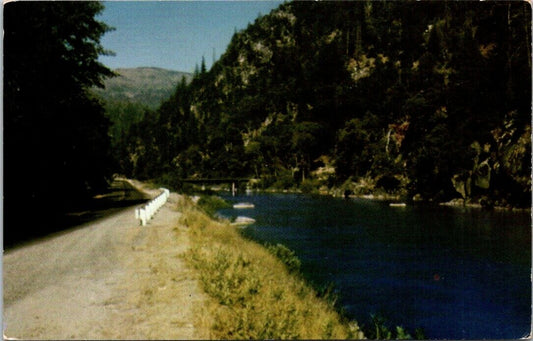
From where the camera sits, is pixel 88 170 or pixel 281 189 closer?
pixel 88 170

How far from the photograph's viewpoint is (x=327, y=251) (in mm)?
29000

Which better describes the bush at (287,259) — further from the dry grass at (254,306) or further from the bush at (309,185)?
the bush at (309,185)

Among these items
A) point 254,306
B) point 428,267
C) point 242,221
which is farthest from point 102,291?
point 242,221

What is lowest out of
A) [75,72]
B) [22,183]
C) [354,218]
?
[354,218]

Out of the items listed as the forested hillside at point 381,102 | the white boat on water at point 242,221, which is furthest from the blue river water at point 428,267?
the forested hillside at point 381,102

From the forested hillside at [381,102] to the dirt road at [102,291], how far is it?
46.0ft

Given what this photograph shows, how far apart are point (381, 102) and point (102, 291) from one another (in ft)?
242

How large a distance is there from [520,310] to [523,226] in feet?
66.0

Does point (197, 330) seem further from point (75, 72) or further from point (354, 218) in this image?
point (354, 218)

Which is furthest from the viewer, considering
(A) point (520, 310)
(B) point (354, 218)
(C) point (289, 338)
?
(B) point (354, 218)

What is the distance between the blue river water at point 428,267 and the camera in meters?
17.2

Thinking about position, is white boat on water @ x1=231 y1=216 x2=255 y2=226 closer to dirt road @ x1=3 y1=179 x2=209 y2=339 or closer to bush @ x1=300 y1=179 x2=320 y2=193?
dirt road @ x1=3 y1=179 x2=209 y2=339

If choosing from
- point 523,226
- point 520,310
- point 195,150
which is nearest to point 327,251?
point 520,310

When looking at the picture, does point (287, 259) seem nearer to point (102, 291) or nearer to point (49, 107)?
point (102, 291)
